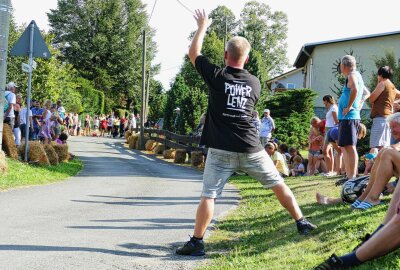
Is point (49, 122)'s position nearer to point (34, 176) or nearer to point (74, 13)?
point (34, 176)

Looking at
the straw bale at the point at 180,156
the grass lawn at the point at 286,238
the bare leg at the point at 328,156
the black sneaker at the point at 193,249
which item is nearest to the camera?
the grass lawn at the point at 286,238

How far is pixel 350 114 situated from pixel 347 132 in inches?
10.4

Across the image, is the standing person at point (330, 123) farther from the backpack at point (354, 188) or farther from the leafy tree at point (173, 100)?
the leafy tree at point (173, 100)

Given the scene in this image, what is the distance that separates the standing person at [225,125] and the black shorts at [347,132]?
10.2 ft

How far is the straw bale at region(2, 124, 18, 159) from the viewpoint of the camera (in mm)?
14383

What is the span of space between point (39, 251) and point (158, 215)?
306 centimetres

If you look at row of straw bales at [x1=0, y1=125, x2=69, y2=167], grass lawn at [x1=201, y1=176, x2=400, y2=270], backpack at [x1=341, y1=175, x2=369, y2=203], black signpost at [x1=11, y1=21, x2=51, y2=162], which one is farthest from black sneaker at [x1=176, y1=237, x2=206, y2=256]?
row of straw bales at [x1=0, y1=125, x2=69, y2=167]

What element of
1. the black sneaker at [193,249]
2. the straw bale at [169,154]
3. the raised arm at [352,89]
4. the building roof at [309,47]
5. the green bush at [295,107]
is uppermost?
the building roof at [309,47]

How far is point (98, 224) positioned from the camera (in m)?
7.64

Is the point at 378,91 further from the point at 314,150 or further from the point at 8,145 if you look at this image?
the point at 8,145

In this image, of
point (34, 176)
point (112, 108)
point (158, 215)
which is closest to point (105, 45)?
point (112, 108)

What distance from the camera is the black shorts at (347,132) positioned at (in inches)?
346

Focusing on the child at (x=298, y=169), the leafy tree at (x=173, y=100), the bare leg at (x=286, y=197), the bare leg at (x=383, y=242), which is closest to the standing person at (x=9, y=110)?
the child at (x=298, y=169)

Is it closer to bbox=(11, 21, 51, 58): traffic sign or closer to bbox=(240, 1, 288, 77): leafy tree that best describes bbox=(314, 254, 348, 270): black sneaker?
bbox=(11, 21, 51, 58): traffic sign
